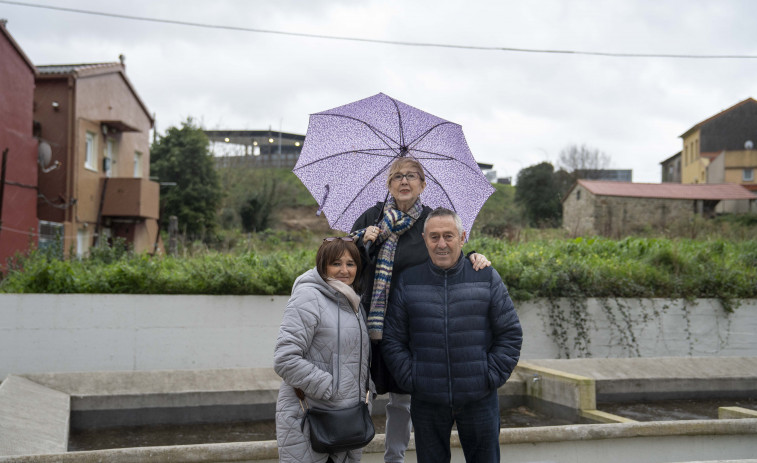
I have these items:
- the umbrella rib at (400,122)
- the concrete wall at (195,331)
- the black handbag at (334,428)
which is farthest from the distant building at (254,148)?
the black handbag at (334,428)

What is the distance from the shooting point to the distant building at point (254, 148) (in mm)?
40094

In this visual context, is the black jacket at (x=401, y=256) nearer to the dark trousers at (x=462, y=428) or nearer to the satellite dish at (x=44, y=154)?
the dark trousers at (x=462, y=428)

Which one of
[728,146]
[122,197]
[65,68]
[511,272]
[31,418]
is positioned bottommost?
[31,418]

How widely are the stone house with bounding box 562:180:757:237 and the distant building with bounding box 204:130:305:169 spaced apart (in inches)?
617

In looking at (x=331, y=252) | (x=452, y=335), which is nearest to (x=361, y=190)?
(x=331, y=252)

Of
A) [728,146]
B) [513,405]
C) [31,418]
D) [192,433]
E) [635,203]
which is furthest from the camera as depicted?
[728,146]

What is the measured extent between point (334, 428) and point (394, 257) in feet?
3.32

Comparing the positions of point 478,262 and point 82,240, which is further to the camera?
point 82,240

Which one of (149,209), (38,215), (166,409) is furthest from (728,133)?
(166,409)

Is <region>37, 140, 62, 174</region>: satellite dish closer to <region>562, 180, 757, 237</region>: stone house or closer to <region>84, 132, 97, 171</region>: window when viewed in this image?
<region>84, 132, 97, 171</region>: window

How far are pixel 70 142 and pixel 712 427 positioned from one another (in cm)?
1740

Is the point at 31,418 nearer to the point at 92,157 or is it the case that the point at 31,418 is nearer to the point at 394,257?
the point at 394,257

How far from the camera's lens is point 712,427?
17.4 feet

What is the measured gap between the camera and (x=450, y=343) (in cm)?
332
